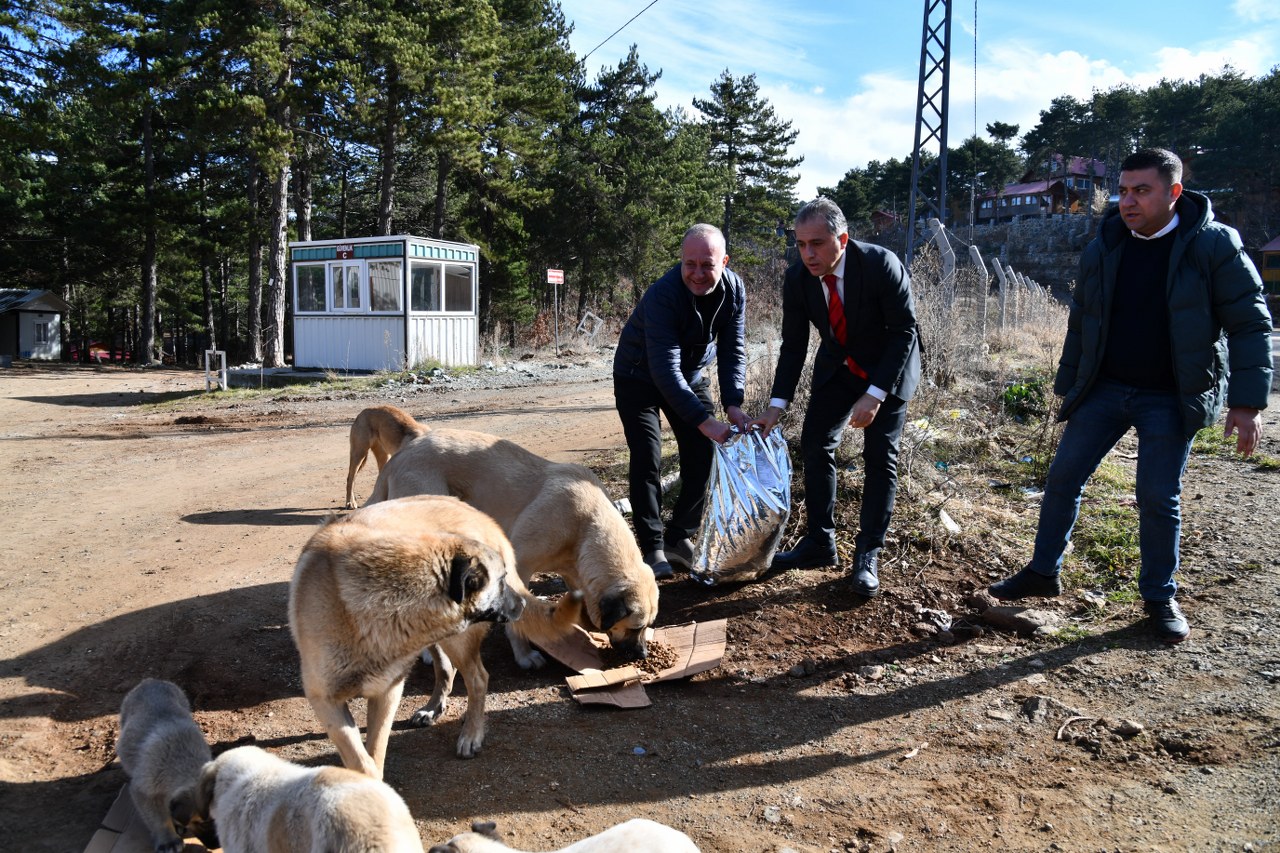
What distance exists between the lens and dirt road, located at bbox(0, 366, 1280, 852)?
3.04 metres

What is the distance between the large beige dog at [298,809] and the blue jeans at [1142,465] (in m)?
3.89

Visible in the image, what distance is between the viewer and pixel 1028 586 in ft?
15.9

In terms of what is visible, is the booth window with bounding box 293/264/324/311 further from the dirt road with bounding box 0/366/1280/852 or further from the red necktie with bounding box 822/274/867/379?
the red necktie with bounding box 822/274/867/379

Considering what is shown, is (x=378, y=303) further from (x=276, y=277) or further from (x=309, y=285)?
(x=276, y=277)

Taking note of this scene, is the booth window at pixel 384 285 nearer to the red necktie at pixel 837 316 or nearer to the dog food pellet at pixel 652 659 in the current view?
the red necktie at pixel 837 316

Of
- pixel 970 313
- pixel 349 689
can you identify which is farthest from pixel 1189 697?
pixel 970 313

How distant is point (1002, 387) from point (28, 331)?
46822mm

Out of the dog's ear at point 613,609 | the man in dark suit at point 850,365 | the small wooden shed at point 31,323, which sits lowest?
the dog's ear at point 613,609

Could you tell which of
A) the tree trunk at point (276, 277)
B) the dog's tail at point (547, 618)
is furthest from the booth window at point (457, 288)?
the dog's tail at point (547, 618)

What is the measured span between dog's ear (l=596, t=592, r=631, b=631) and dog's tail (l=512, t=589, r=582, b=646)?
1.54 ft

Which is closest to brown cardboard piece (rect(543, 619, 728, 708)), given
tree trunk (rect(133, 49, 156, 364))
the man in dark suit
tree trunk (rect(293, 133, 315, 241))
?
the man in dark suit

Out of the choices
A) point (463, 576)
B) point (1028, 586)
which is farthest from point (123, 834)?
point (1028, 586)

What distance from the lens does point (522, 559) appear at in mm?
4332

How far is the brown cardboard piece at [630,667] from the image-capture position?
4000 millimetres
